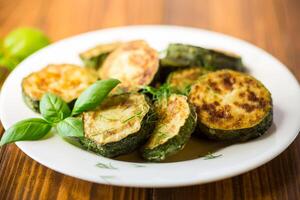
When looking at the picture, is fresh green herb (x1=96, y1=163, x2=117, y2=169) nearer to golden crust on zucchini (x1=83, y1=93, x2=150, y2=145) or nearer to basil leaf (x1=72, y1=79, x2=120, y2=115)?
golden crust on zucchini (x1=83, y1=93, x2=150, y2=145)

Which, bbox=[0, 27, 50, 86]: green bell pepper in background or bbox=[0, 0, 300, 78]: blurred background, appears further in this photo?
bbox=[0, 0, 300, 78]: blurred background

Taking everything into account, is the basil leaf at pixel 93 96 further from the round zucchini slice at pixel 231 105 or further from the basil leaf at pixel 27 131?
the round zucchini slice at pixel 231 105

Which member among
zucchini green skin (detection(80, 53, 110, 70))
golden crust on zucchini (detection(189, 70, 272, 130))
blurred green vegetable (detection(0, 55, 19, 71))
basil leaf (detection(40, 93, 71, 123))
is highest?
golden crust on zucchini (detection(189, 70, 272, 130))

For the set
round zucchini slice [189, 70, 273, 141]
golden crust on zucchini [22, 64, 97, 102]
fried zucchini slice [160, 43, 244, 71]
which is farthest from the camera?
fried zucchini slice [160, 43, 244, 71]

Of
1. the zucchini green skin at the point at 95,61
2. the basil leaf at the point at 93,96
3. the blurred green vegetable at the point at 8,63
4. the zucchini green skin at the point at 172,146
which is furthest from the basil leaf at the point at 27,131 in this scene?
the blurred green vegetable at the point at 8,63

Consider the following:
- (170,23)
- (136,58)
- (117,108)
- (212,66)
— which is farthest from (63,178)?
(170,23)

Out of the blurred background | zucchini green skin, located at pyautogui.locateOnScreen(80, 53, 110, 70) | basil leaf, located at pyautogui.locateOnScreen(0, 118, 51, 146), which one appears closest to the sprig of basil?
basil leaf, located at pyautogui.locateOnScreen(0, 118, 51, 146)

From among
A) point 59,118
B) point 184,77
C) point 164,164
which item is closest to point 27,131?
point 59,118
